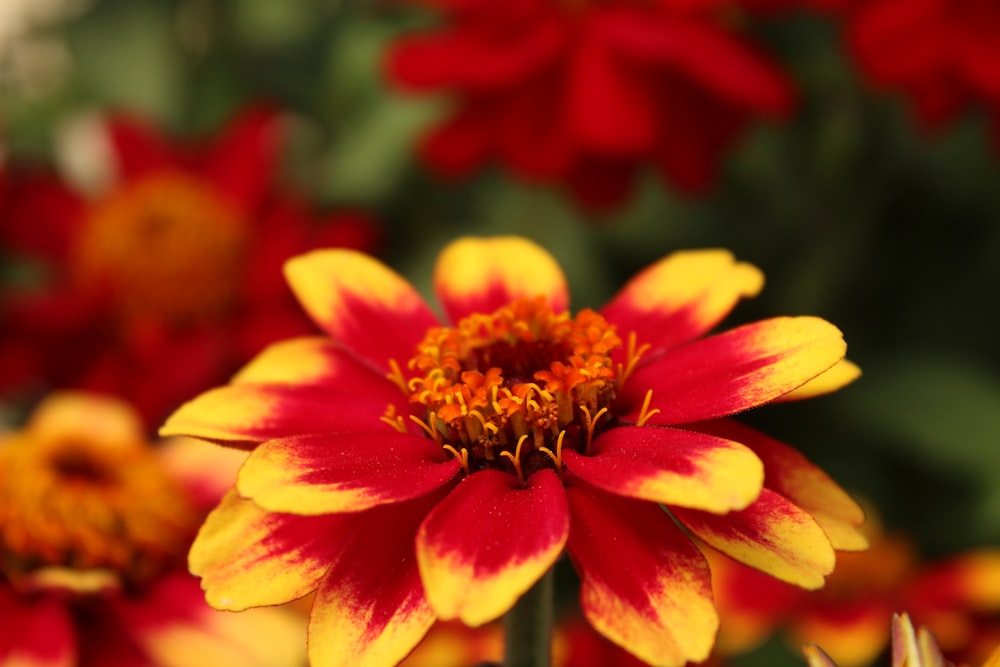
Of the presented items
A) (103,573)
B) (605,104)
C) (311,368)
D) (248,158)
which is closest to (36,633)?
(103,573)

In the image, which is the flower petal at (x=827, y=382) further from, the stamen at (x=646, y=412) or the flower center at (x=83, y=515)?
the flower center at (x=83, y=515)

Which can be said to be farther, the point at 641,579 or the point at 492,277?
the point at 492,277

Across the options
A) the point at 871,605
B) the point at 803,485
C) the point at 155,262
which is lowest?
the point at 871,605

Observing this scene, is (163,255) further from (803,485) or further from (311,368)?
(803,485)

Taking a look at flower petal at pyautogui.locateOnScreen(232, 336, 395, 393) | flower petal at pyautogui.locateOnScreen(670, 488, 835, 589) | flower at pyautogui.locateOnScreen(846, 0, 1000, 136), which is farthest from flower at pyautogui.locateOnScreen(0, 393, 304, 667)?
flower at pyautogui.locateOnScreen(846, 0, 1000, 136)

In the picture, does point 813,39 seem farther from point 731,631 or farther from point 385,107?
point 731,631

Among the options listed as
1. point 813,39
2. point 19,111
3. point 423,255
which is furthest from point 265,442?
point 19,111
